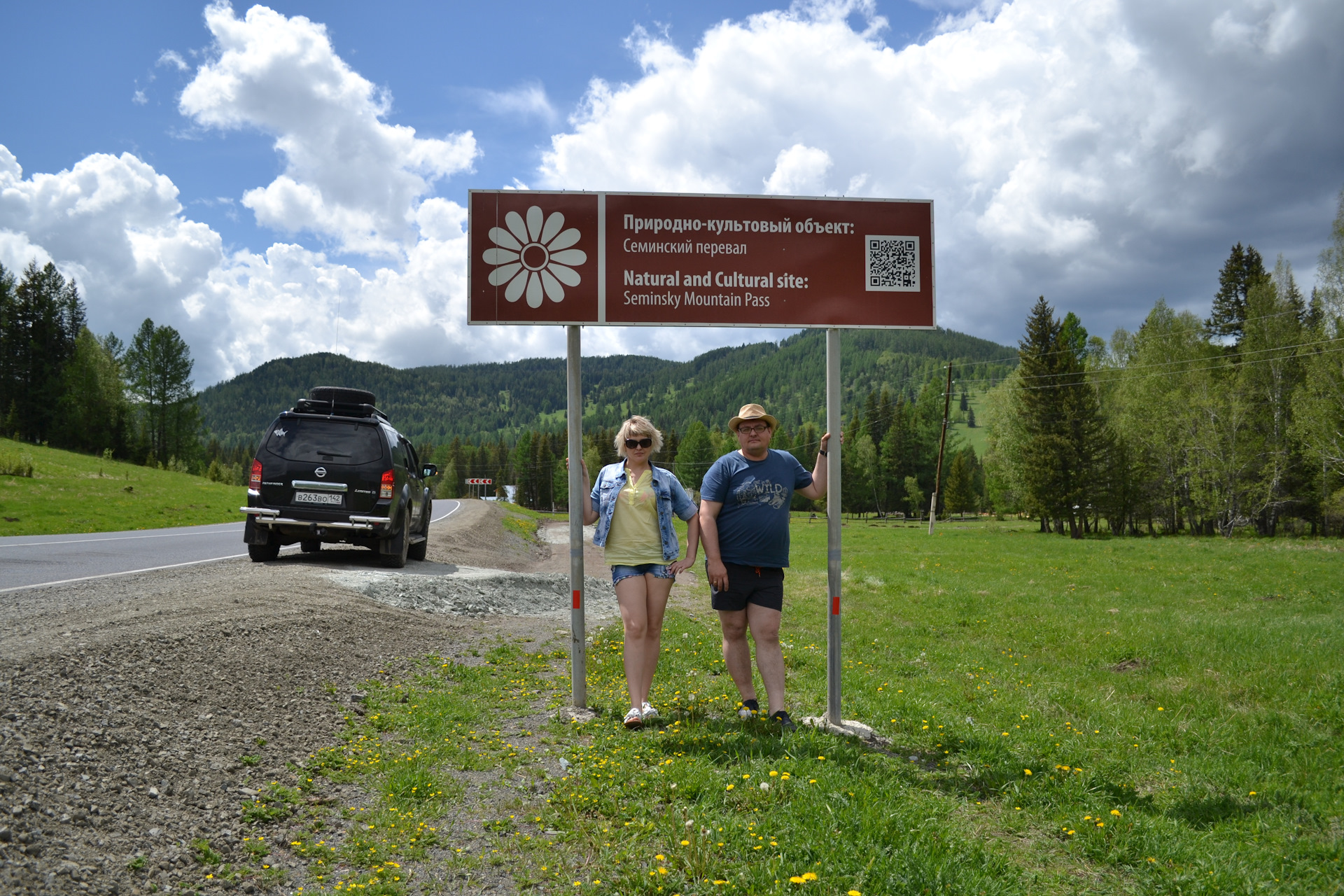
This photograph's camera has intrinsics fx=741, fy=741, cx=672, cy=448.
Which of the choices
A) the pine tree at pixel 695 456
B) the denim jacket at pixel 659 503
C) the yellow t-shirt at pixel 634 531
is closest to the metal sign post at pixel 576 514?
the denim jacket at pixel 659 503

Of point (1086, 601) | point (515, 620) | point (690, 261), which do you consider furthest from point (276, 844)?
point (1086, 601)

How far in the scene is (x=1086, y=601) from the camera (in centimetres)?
1412

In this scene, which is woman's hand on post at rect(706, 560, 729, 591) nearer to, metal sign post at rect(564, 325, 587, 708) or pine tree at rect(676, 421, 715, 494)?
metal sign post at rect(564, 325, 587, 708)

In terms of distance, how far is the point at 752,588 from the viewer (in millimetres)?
5266

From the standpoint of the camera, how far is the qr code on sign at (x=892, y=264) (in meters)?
5.98

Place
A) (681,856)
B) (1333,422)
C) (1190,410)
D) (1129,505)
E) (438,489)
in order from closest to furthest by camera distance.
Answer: (681,856) → (1333,422) → (1190,410) → (1129,505) → (438,489)

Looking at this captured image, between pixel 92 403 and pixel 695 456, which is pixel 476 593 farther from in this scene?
pixel 695 456

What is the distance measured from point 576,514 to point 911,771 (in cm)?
303

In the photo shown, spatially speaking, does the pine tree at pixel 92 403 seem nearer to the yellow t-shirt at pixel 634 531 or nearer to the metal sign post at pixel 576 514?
the metal sign post at pixel 576 514

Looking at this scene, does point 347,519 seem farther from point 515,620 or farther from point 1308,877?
point 1308,877

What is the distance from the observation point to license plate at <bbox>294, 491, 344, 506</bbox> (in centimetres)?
1178

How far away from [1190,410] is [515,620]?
147ft

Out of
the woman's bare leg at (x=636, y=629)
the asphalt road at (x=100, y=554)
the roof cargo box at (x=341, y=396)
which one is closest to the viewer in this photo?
the woman's bare leg at (x=636, y=629)

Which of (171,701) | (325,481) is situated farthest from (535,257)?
(325,481)
